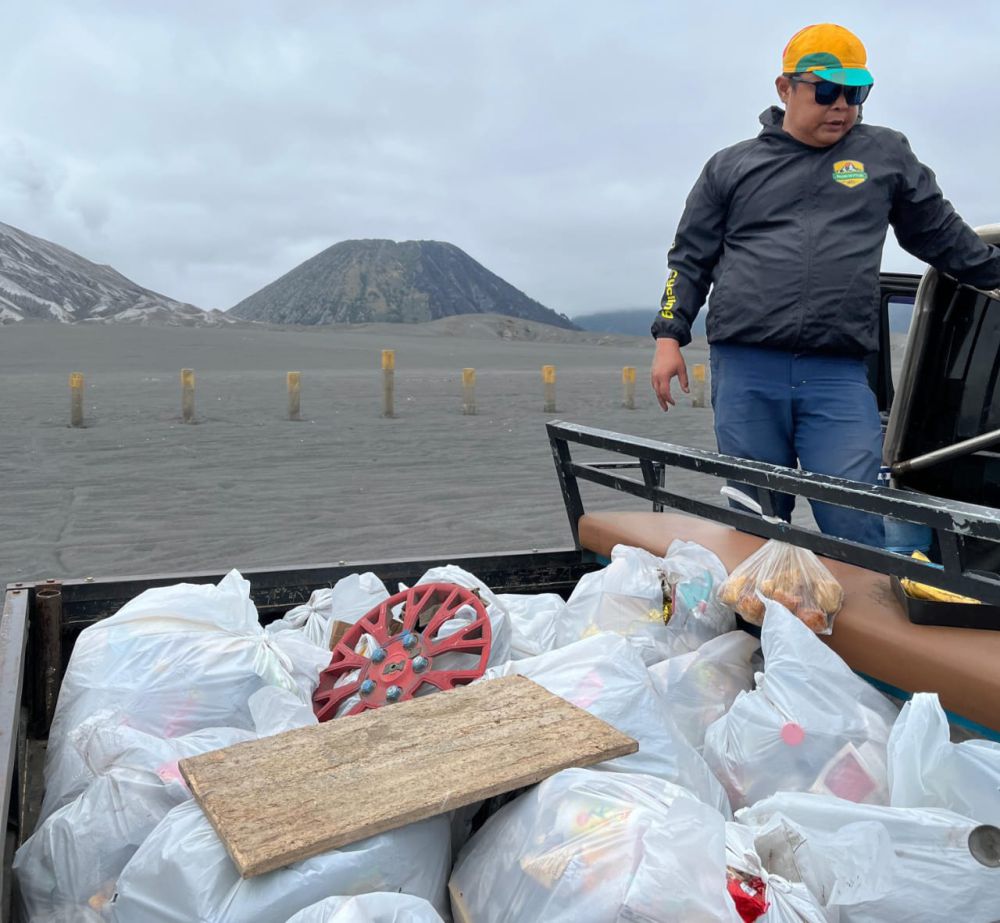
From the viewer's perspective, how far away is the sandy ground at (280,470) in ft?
24.3

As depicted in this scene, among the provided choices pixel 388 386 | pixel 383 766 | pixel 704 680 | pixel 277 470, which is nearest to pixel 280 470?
pixel 277 470

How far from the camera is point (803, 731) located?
1855 millimetres

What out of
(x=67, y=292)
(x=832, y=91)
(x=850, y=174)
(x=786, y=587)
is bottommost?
Result: (x=786, y=587)

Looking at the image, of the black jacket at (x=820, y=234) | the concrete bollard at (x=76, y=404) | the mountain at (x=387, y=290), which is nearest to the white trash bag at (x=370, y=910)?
the black jacket at (x=820, y=234)

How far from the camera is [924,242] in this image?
295cm

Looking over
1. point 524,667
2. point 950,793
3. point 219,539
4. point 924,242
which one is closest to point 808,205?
point 924,242

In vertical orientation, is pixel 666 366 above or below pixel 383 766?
above

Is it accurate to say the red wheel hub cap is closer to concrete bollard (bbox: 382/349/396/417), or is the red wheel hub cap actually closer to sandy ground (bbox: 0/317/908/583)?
sandy ground (bbox: 0/317/908/583)

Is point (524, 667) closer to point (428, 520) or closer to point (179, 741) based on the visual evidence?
point (179, 741)

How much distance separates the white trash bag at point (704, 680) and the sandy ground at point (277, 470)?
12.8 feet

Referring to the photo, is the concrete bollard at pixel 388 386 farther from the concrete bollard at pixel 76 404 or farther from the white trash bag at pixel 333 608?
the white trash bag at pixel 333 608

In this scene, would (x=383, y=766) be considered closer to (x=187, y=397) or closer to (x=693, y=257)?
(x=693, y=257)

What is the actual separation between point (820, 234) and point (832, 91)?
40 cm

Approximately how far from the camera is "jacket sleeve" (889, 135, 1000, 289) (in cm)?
288
